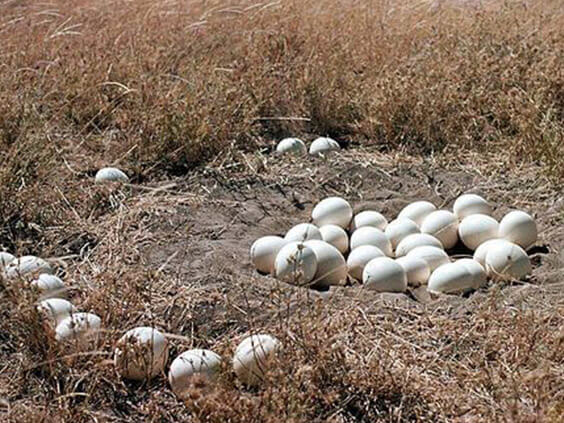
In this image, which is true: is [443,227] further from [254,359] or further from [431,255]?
[254,359]

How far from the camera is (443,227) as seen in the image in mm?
4312

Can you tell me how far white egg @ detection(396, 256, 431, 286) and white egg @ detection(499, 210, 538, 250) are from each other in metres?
0.51

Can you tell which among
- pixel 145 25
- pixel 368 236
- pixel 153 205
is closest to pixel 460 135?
pixel 368 236

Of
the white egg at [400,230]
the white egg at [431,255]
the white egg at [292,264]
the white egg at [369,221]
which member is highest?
the white egg at [292,264]

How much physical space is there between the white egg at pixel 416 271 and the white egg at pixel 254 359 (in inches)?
43.1

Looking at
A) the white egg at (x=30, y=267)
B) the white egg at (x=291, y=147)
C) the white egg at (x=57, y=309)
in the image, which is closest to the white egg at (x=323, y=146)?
the white egg at (x=291, y=147)

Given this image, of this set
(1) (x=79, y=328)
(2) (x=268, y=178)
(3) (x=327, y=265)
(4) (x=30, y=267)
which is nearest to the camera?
(1) (x=79, y=328)

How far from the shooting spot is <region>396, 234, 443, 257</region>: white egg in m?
4.13

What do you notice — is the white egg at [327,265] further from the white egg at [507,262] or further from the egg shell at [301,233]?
the white egg at [507,262]

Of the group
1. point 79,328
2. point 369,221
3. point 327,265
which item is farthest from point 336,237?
point 79,328

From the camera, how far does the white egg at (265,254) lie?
12.9 ft

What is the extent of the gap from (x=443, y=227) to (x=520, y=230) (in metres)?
0.37

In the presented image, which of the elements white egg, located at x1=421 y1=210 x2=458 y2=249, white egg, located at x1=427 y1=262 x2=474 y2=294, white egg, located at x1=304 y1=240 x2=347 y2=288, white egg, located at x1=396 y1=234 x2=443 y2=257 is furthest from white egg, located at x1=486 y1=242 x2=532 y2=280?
white egg, located at x1=304 y1=240 x2=347 y2=288

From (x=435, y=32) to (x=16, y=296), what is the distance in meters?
4.76
